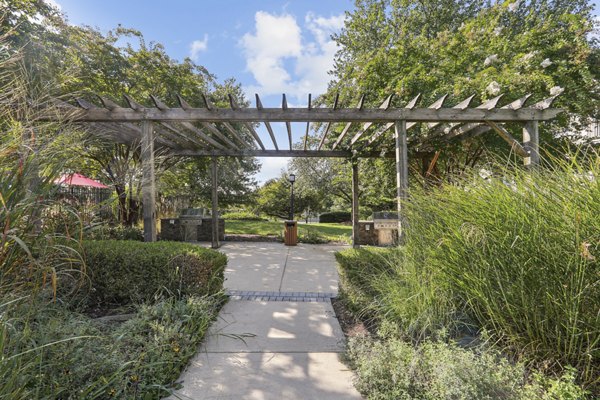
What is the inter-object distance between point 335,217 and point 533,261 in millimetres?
18971

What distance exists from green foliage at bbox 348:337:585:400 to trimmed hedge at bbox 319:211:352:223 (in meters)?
18.3

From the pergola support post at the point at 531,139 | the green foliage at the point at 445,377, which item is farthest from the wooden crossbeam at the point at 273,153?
the green foliage at the point at 445,377

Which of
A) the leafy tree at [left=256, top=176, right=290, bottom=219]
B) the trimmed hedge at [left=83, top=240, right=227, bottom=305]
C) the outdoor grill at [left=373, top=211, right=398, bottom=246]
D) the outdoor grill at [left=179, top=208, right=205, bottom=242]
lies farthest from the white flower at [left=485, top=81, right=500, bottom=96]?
the leafy tree at [left=256, top=176, right=290, bottom=219]

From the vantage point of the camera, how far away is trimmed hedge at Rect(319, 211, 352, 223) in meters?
20.1

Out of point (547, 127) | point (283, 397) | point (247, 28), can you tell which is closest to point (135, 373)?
point (283, 397)

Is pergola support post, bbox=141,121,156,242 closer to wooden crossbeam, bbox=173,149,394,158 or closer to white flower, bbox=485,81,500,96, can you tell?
wooden crossbeam, bbox=173,149,394,158

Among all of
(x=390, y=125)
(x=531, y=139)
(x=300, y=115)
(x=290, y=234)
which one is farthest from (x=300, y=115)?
(x=290, y=234)

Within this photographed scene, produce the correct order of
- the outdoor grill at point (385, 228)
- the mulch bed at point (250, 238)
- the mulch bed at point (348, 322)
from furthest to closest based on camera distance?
the mulch bed at point (250, 238) → the outdoor grill at point (385, 228) → the mulch bed at point (348, 322)

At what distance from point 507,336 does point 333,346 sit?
1.27 metres

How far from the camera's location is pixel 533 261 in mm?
1686

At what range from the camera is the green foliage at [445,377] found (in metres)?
1.37

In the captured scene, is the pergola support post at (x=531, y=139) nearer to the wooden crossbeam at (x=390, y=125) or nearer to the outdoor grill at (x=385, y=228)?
the wooden crossbeam at (x=390, y=125)

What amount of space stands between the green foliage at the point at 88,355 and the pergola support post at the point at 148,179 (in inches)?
76.5

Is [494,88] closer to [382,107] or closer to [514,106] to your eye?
[514,106]
